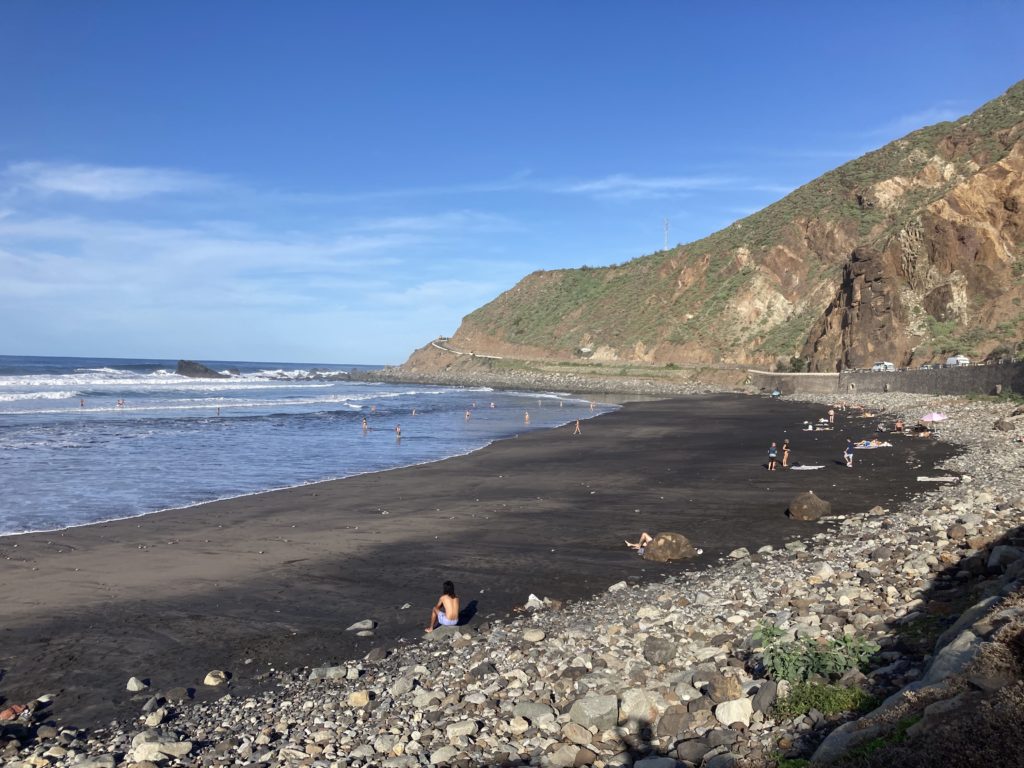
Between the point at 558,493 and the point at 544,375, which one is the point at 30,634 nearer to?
the point at 558,493

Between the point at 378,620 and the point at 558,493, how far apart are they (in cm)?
1016

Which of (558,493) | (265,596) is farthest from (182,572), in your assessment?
(558,493)

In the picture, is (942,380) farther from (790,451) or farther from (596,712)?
(596,712)

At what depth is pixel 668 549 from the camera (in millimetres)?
12641

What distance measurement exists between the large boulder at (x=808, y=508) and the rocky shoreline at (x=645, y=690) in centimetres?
453

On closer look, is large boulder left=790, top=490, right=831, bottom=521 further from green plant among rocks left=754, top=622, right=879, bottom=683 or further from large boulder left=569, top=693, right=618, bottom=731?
large boulder left=569, top=693, right=618, bottom=731

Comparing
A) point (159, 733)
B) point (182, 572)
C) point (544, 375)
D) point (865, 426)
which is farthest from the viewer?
point (544, 375)

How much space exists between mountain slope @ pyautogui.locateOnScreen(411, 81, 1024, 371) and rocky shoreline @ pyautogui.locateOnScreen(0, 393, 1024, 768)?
155ft

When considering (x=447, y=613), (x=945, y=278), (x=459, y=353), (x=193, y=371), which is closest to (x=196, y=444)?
(x=447, y=613)

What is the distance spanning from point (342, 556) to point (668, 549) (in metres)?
5.82

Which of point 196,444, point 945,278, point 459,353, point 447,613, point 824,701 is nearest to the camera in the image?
point 824,701

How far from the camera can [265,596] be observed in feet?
37.2

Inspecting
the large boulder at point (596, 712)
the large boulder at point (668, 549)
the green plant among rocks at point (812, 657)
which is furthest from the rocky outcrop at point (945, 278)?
the large boulder at point (596, 712)

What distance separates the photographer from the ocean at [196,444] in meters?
19.7
